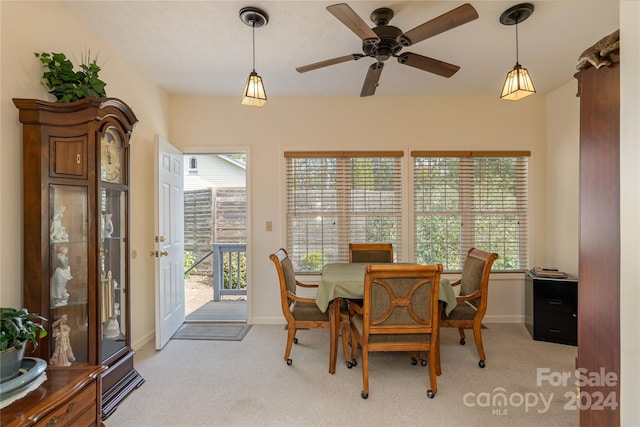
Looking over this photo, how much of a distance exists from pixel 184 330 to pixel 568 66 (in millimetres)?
4938

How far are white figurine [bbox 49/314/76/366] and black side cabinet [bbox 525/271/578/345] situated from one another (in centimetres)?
407

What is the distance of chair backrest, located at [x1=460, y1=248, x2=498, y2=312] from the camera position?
2555 millimetres

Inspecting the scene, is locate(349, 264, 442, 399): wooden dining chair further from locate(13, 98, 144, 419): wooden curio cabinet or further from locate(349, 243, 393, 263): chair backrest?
locate(13, 98, 144, 419): wooden curio cabinet

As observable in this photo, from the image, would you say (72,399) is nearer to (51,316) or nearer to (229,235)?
(51,316)

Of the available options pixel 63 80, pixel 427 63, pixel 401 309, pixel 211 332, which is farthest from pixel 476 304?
pixel 63 80

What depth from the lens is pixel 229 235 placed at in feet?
18.5

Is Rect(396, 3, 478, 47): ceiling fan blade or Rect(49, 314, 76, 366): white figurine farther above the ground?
Rect(396, 3, 478, 47): ceiling fan blade

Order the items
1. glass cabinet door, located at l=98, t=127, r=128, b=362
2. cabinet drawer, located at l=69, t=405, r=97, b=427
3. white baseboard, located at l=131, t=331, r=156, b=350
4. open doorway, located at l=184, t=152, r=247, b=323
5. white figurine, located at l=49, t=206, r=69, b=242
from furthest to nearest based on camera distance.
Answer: open doorway, located at l=184, t=152, r=247, b=323
white baseboard, located at l=131, t=331, r=156, b=350
glass cabinet door, located at l=98, t=127, r=128, b=362
white figurine, located at l=49, t=206, r=69, b=242
cabinet drawer, located at l=69, t=405, r=97, b=427

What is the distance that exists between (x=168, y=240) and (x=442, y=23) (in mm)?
3090

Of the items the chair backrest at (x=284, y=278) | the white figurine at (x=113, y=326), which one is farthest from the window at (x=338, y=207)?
the white figurine at (x=113, y=326)

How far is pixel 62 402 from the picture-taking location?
1348 mm

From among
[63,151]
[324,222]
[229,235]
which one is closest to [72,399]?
[63,151]

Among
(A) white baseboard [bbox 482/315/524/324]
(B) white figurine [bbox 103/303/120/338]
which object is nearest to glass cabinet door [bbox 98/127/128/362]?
(B) white figurine [bbox 103/303/120/338]

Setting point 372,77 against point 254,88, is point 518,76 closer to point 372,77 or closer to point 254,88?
point 372,77
